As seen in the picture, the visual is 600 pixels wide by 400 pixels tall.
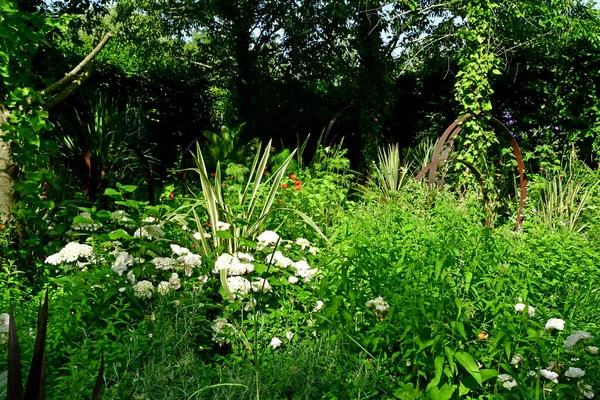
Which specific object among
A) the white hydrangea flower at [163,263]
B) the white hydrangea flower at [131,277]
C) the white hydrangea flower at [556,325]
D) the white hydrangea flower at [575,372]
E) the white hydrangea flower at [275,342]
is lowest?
the white hydrangea flower at [275,342]

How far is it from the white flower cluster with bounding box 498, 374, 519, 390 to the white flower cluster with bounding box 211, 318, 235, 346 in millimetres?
1141

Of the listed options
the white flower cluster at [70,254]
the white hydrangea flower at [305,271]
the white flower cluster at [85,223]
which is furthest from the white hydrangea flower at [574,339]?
the white flower cluster at [85,223]

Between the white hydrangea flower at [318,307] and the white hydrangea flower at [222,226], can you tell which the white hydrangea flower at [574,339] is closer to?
the white hydrangea flower at [318,307]

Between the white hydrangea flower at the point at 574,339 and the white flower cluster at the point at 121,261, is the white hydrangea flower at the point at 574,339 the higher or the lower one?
the higher one

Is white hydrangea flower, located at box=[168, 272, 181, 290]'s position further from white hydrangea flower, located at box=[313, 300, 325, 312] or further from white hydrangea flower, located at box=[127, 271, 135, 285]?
white hydrangea flower, located at box=[313, 300, 325, 312]

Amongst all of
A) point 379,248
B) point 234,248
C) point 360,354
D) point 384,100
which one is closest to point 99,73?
point 384,100

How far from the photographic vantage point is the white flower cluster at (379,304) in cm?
228

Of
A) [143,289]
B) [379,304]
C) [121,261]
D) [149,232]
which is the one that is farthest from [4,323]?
[379,304]

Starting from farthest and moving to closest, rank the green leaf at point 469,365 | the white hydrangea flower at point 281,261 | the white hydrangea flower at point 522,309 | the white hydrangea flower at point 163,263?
the white hydrangea flower at point 281,261 → the white hydrangea flower at point 163,263 → the white hydrangea flower at point 522,309 → the green leaf at point 469,365

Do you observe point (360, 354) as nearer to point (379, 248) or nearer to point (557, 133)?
point (379, 248)

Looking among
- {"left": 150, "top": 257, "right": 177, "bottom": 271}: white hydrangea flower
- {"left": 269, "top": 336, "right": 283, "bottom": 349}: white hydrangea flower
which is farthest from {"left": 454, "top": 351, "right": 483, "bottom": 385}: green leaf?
{"left": 150, "top": 257, "right": 177, "bottom": 271}: white hydrangea flower

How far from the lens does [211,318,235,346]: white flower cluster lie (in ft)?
8.23

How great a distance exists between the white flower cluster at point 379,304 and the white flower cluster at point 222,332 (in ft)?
2.13

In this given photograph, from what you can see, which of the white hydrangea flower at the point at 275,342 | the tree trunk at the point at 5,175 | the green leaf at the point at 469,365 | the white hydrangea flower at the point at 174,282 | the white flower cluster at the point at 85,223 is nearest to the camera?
the green leaf at the point at 469,365
